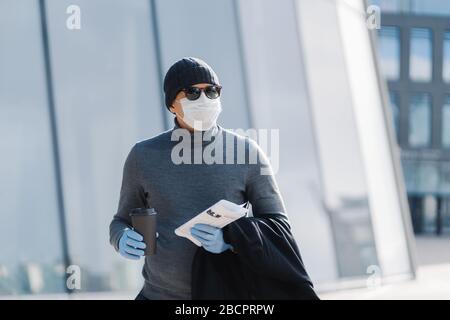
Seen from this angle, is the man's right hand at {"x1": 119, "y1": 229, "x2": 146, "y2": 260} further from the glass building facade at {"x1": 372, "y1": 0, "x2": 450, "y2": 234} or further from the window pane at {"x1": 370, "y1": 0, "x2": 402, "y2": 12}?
the window pane at {"x1": 370, "y1": 0, "x2": 402, "y2": 12}

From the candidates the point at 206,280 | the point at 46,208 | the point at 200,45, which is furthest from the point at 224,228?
the point at 200,45

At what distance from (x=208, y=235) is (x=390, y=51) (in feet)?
66.5

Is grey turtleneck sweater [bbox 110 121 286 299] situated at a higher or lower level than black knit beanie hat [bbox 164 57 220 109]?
lower

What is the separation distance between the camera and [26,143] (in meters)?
7.02

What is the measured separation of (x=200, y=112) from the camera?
213 centimetres

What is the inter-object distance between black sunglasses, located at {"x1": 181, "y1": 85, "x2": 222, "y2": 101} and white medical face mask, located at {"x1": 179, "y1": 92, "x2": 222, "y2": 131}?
0.01 m

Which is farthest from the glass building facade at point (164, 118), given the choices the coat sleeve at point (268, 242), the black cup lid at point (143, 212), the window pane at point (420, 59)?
the window pane at point (420, 59)

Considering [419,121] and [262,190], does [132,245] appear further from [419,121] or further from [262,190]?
[419,121]

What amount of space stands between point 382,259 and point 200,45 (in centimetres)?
388

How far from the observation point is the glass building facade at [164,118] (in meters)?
7.03

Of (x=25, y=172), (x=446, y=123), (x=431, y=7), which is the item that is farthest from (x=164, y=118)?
(x=446, y=123)

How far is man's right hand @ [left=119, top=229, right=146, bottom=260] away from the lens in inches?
78.7

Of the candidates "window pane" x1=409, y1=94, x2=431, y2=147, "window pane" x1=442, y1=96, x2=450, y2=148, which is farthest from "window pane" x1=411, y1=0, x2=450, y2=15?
"window pane" x1=442, y1=96, x2=450, y2=148

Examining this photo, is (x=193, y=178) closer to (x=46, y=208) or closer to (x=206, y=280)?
(x=206, y=280)
